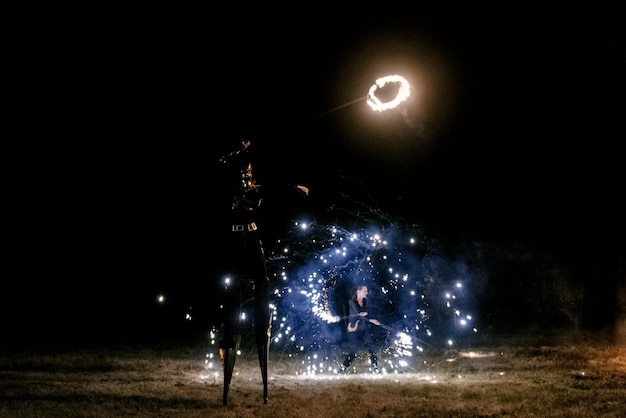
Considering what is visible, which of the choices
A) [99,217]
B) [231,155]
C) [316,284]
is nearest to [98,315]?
[99,217]

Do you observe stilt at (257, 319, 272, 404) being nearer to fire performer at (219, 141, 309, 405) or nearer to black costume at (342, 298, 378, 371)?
fire performer at (219, 141, 309, 405)

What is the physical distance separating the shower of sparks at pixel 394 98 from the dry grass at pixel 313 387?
4192 millimetres

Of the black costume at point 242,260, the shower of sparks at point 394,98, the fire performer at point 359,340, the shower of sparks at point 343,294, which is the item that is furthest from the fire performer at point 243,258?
the fire performer at point 359,340

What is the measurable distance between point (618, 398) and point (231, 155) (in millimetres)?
5954

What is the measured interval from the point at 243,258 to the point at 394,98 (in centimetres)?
356

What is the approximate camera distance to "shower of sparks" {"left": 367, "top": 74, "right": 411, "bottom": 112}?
9625 millimetres

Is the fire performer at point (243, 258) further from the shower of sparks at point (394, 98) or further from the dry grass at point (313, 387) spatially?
the shower of sparks at point (394, 98)

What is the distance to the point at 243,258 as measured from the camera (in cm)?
833

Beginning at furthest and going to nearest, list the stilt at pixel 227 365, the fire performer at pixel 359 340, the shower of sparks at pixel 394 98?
the fire performer at pixel 359 340
the shower of sparks at pixel 394 98
the stilt at pixel 227 365

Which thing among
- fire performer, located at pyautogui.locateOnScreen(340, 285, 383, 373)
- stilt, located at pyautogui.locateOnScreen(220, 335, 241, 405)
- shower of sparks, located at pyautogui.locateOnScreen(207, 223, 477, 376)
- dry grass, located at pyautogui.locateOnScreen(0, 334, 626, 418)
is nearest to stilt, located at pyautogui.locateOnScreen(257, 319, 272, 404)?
dry grass, located at pyautogui.locateOnScreen(0, 334, 626, 418)

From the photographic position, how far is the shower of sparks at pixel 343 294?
11711mm

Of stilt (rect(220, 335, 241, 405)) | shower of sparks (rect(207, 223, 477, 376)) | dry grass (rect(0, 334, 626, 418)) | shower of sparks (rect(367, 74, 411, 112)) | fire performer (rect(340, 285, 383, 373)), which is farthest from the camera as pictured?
shower of sparks (rect(207, 223, 477, 376))

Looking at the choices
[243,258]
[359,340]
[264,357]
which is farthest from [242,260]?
[359,340]

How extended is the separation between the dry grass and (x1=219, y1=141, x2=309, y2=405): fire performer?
79 centimetres
